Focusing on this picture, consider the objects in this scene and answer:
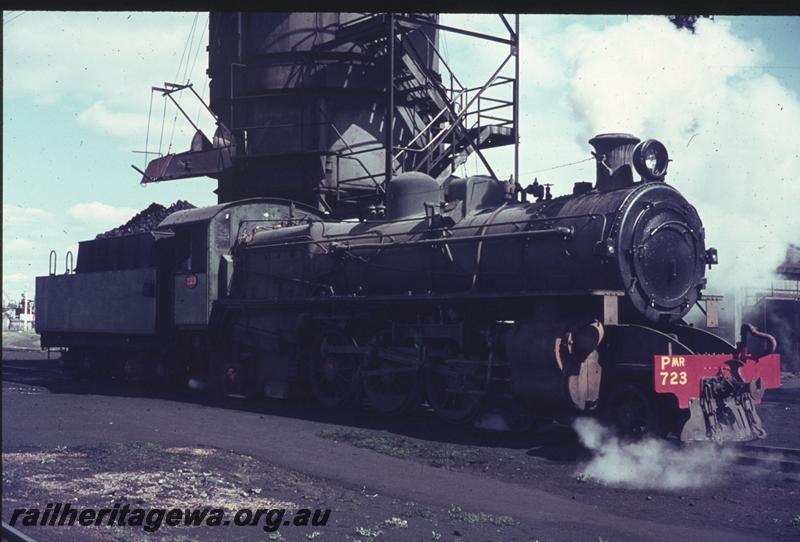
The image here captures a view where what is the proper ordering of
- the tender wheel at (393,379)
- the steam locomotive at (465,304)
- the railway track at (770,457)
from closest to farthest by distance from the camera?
the railway track at (770,457) → the steam locomotive at (465,304) → the tender wheel at (393,379)

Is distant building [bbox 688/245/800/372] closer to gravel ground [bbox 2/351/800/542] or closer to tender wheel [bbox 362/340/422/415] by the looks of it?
gravel ground [bbox 2/351/800/542]

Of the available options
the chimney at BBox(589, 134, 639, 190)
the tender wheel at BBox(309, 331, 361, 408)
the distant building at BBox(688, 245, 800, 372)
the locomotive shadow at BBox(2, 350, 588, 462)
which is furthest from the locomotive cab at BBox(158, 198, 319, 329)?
the distant building at BBox(688, 245, 800, 372)

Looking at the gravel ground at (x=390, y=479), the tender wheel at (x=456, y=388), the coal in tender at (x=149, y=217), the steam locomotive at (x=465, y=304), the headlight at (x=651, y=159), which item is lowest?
the gravel ground at (x=390, y=479)

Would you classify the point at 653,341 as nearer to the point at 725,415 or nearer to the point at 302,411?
the point at 725,415

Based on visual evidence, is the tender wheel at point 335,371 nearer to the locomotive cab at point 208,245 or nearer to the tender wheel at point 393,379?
the tender wheel at point 393,379

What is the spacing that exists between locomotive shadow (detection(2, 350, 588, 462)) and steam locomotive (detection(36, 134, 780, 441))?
1.14ft

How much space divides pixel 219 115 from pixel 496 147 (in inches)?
326

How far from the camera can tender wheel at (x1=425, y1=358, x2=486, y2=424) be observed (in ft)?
38.0

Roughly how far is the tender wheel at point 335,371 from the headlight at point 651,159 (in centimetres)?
570

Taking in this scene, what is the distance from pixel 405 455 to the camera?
9.61m

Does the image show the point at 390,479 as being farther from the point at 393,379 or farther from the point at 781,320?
the point at 781,320

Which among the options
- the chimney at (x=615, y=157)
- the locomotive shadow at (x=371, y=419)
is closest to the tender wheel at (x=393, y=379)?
the locomotive shadow at (x=371, y=419)

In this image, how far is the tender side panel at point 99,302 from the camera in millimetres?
18016

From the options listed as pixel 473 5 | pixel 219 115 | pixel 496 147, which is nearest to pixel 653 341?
pixel 473 5
